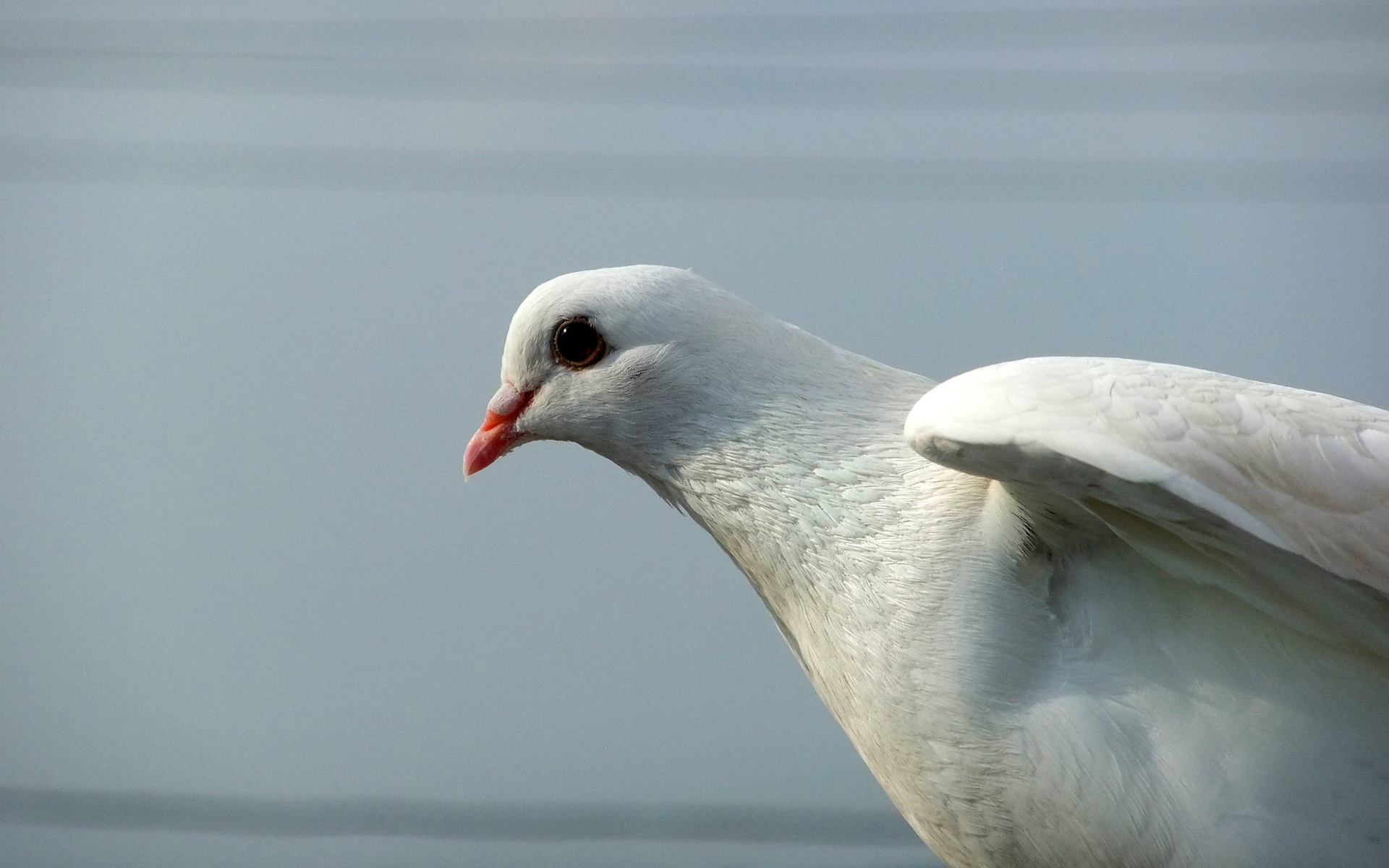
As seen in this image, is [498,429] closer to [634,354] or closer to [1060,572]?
[634,354]

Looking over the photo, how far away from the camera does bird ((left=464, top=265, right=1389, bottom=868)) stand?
0.73 meters

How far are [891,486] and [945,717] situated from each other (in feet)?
0.61

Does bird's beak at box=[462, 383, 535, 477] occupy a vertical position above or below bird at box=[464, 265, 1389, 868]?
above

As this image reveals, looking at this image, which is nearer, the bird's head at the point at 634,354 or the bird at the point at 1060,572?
the bird at the point at 1060,572

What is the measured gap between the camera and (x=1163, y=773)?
0.80 metres

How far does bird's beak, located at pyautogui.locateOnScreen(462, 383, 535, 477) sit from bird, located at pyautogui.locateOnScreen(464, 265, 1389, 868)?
0.10m

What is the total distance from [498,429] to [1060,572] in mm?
522

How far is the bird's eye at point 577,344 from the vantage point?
38.3 inches

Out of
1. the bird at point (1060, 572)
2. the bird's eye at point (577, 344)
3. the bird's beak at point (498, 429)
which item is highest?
the bird's eye at point (577, 344)

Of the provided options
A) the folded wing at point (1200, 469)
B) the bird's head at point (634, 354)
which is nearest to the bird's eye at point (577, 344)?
the bird's head at point (634, 354)

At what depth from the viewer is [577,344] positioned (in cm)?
98

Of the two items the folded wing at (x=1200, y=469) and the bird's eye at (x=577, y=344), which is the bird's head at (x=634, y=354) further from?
the folded wing at (x=1200, y=469)

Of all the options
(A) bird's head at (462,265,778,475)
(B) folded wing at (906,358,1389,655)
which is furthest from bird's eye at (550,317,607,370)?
(B) folded wing at (906,358,1389,655)

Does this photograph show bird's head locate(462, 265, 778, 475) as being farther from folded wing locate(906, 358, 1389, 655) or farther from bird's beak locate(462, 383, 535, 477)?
folded wing locate(906, 358, 1389, 655)
